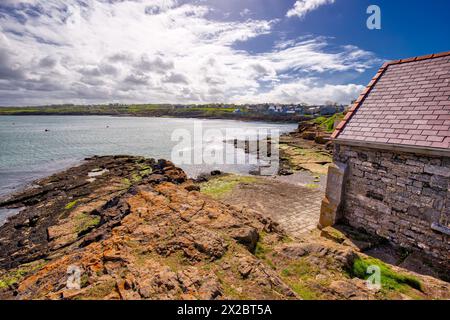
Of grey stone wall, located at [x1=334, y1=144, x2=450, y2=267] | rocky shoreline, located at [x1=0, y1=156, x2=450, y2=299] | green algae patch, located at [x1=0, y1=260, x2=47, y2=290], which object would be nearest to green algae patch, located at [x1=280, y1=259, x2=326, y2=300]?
rocky shoreline, located at [x1=0, y1=156, x2=450, y2=299]

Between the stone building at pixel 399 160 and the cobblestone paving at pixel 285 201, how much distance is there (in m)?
2.05

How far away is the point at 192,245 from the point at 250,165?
2309 cm

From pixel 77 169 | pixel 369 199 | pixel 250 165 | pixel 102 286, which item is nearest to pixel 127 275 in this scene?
pixel 102 286

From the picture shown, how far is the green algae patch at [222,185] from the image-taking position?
1691cm

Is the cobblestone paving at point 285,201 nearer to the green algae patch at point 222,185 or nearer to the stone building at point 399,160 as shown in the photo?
the green algae patch at point 222,185

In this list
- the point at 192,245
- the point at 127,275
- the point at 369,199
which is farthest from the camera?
the point at 369,199

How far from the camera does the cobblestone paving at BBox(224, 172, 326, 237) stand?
11281 mm

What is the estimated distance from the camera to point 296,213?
1243 cm

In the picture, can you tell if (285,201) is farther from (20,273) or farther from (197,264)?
(20,273)

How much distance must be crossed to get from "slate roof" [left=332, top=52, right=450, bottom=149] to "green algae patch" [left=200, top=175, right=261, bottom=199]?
9881mm

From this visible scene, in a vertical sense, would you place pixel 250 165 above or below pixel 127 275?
below

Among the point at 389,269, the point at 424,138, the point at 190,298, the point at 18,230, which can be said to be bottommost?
the point at 18,230

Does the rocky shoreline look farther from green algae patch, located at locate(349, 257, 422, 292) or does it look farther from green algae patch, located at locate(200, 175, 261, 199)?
green algae patch, located at locate(200, 175, 261, 199)

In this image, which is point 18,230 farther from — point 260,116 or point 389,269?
point 260,116
